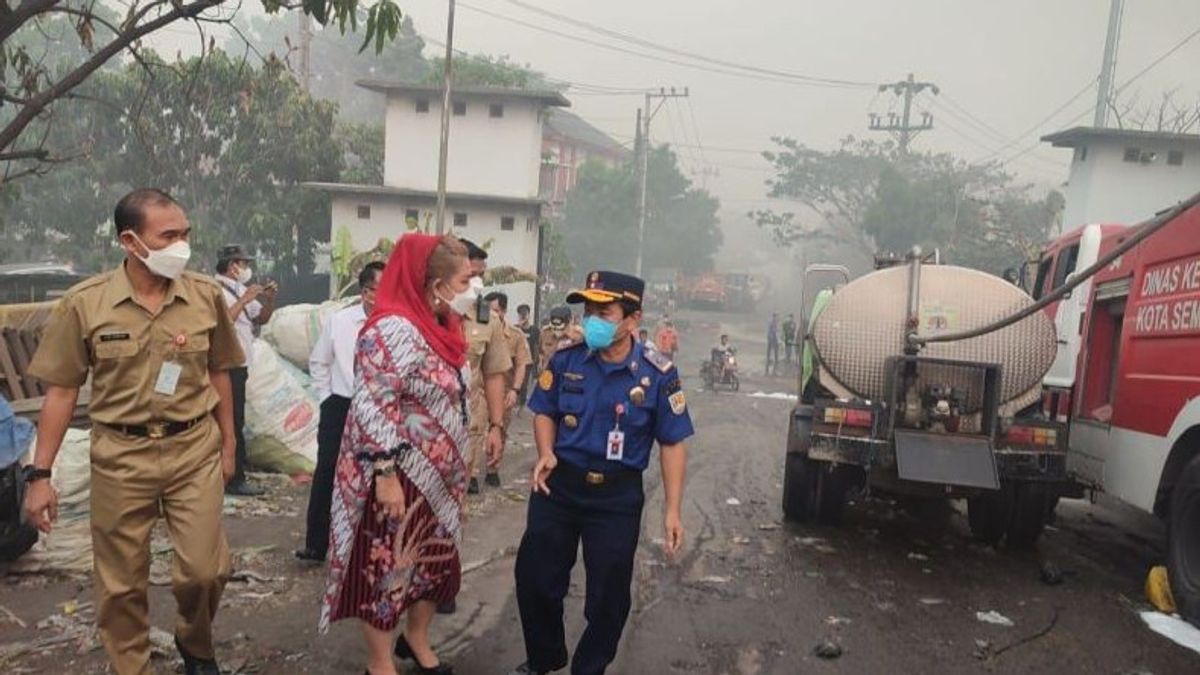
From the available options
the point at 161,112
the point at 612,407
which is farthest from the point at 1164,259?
the point at 161,112

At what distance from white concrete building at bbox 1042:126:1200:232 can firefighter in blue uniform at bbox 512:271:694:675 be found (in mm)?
22336

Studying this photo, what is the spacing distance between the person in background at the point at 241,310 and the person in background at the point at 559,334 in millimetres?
1826

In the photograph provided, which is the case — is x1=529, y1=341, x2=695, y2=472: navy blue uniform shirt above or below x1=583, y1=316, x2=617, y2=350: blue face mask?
below

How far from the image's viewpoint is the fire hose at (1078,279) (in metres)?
4.55

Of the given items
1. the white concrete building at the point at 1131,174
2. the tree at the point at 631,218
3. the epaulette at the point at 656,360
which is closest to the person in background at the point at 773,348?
the white concrete building at the point at 1131,174

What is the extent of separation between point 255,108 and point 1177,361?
61.4 feet

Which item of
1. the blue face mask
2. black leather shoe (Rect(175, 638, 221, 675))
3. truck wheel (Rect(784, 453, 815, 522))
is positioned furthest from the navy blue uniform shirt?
truck wheel (Rect(784, 453, 815, 522))

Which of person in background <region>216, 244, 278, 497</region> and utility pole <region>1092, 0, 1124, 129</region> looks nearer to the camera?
person in background <region>216, 244, 278, 497</region>

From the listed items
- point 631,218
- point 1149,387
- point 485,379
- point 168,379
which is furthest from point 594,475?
point 631,218

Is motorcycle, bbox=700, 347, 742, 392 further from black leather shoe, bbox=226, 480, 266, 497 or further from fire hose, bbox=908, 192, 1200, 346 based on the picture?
black leather shoe, bbox=226, 480, 266, 497

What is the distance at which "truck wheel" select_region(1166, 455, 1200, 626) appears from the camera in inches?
183

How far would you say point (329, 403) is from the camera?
15.7 ft

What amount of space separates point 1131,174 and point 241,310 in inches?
921

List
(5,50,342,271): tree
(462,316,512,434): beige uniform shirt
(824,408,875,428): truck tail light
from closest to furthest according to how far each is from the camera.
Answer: (462,316,512,434): beige uniform shirt, (824,408,875,428): truck tail light, (5,50,342,271): tree
